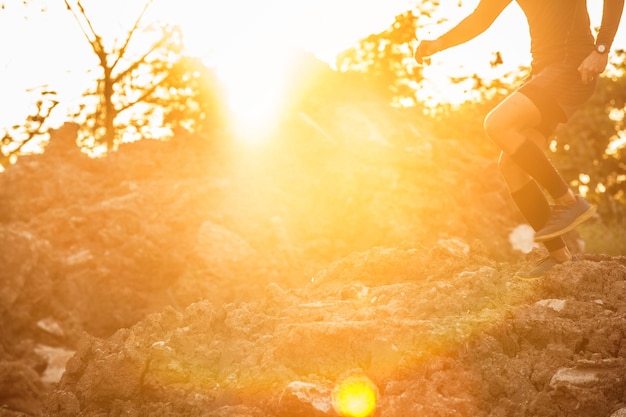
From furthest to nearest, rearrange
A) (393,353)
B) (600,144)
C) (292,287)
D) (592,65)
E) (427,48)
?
(600,144) → (292,287) → (427,48) → (592,65) → (393,353)

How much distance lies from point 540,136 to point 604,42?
0.64 meters

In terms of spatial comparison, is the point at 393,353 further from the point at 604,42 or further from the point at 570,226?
the point at 604,42

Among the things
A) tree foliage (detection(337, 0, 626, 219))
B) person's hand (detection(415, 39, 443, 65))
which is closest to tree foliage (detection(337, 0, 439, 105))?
tree foliage (detection(337, 0, 626, 219))

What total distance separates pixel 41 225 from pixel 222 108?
316 centimetres

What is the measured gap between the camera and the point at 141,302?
9.02 m

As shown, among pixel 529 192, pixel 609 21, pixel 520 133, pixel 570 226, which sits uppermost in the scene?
pixel 609 21

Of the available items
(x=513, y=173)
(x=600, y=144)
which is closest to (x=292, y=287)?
(x=513, y=173)

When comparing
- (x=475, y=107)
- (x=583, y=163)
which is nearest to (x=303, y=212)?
(x=475, y=107)

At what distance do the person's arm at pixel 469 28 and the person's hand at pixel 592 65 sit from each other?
64 cm

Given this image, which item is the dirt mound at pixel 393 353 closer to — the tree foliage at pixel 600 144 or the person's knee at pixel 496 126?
the person's knee at pixel 496 126

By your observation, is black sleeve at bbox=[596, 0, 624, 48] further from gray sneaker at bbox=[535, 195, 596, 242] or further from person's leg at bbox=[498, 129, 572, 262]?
gray sneaker at bbox=[535, 195, 596, 242]

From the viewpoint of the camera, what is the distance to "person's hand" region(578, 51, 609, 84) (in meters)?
4.22

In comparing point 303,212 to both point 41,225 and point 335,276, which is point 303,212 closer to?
point 41,225

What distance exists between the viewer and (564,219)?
4414 millimetres
